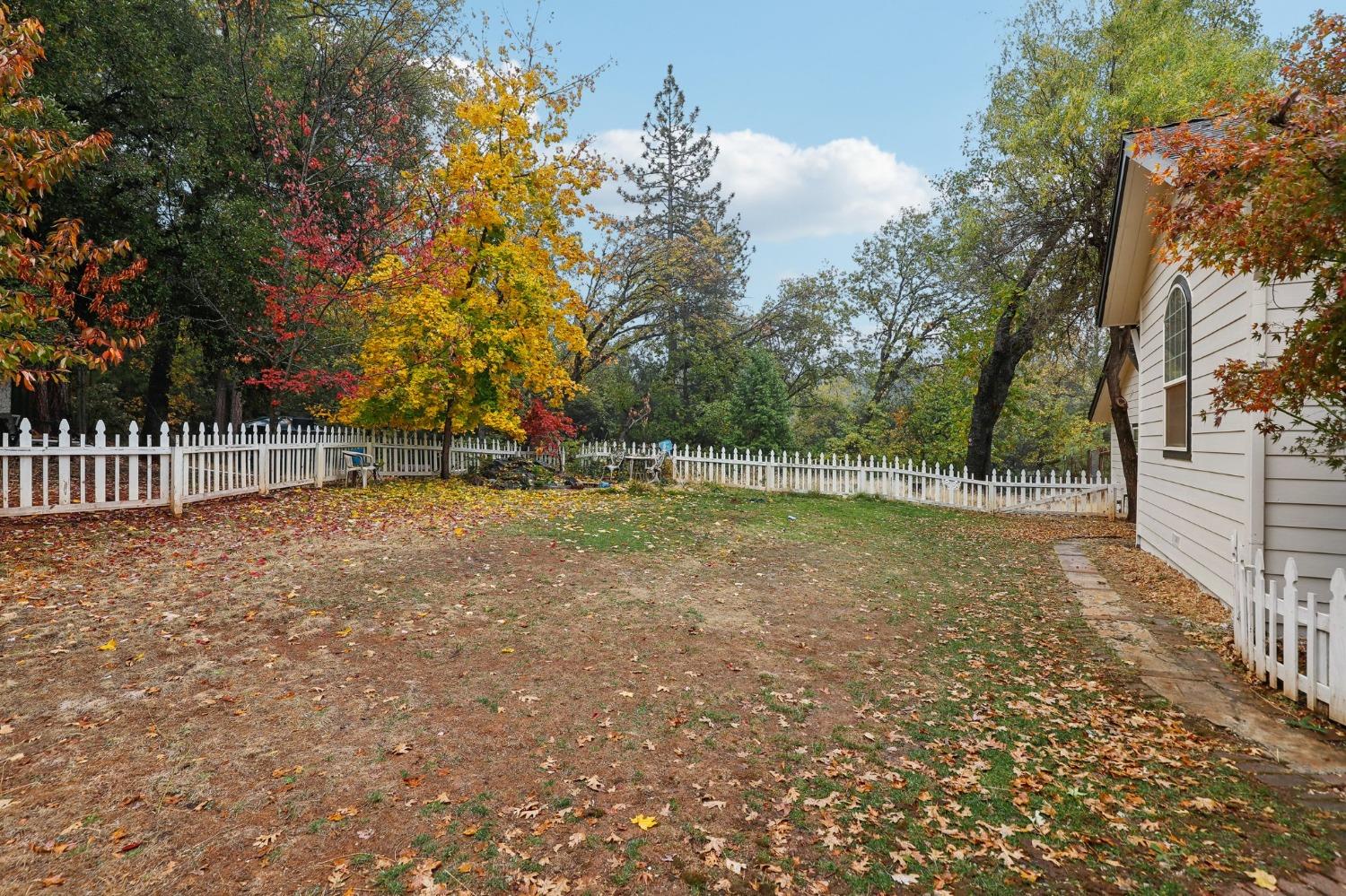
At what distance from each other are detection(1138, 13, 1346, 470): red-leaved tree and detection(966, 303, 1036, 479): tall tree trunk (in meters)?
13.4

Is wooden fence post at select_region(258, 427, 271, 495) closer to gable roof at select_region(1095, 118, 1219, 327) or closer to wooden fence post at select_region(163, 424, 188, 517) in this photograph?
wooden fence post at select_region(163, 424, 188, 517)

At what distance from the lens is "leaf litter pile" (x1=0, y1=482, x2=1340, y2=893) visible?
8.47 ft

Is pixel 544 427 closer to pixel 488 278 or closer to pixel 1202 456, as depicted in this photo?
pixel 488 278

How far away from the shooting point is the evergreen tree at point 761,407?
2209 centimetres

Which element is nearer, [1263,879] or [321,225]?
[1263,879]

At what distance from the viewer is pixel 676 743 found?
3.57m

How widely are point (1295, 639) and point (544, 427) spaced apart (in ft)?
47.6

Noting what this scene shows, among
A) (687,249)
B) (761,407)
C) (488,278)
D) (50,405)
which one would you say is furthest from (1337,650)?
(50,405)

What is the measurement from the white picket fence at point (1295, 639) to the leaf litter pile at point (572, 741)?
812 mm

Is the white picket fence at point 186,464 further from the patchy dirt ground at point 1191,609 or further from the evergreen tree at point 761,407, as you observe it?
the patchy dirt ground at point 1191,609

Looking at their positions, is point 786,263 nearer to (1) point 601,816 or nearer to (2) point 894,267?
(2) point 894,267

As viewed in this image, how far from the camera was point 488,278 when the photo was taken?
46.2ft

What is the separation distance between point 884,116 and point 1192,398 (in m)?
12.2

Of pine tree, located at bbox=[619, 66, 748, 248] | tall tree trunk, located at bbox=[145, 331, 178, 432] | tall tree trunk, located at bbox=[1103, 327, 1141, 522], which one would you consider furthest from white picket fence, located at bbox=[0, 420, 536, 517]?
pine tree, located at bbox=[619, 66, 748, 248]
